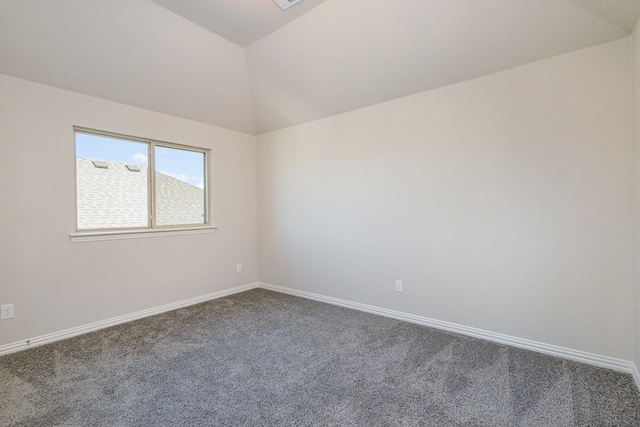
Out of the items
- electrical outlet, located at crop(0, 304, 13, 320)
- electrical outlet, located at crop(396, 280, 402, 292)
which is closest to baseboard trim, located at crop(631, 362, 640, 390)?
electrical outlet, located at crop(396, 280, 402, 292)

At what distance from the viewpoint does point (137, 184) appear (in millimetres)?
3219

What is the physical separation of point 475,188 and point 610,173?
0.85 m

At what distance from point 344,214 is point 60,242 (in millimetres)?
2762

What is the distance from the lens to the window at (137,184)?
2.85 m

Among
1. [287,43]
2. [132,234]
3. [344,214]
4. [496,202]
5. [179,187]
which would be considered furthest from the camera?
[179,187]

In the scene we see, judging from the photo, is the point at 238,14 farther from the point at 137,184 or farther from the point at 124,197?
the point at 124,197

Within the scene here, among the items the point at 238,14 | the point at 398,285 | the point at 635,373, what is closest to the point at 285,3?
the point at 238,14

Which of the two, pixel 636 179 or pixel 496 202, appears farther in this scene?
pixel 496 202

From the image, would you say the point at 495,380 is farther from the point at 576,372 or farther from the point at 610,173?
the point at 610,173

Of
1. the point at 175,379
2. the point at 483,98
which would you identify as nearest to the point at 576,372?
the point at 483,98

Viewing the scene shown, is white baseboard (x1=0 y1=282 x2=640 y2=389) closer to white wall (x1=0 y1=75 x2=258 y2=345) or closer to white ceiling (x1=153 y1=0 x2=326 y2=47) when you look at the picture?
white wall (x1=0 y1=75 x2=258 y2=345)

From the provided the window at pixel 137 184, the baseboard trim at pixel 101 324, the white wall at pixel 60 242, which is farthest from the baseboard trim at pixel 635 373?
the window at pixel 137 184

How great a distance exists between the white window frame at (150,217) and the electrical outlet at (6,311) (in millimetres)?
→ 651

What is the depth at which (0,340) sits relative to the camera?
231 cm
